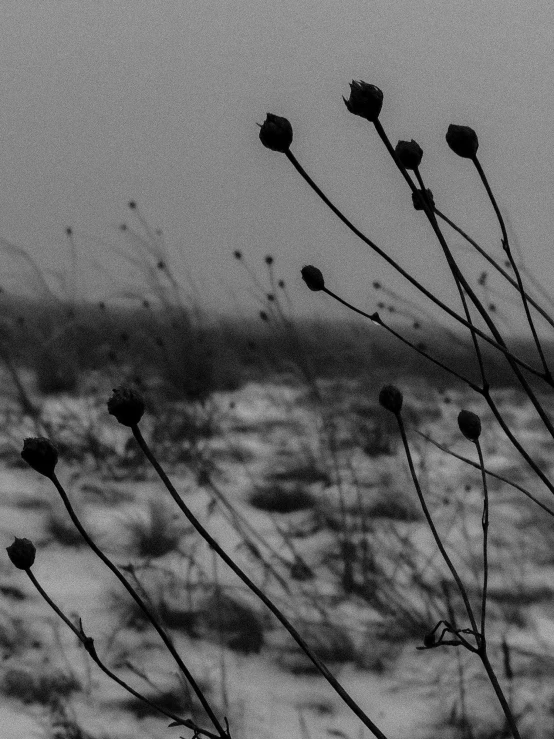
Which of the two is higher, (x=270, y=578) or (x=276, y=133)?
(x=276, y=133)

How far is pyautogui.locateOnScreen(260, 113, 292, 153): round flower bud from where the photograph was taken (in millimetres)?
961

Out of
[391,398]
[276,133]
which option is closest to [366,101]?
[276,133]

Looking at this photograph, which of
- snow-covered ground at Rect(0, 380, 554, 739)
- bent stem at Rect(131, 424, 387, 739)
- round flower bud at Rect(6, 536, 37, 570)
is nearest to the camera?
bent stem at Rect(131, 424, 387, 739)

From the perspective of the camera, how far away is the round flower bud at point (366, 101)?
3.17 ft

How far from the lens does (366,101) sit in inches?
38.1

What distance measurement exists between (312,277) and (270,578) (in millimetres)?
1862

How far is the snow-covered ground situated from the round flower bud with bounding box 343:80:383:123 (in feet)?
2.55

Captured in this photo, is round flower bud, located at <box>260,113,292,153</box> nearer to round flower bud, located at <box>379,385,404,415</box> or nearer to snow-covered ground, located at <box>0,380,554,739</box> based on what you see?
round flower bud, located at <box>379,385,404,415</box>

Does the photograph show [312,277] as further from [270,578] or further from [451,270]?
[270,578]

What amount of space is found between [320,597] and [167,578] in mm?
386

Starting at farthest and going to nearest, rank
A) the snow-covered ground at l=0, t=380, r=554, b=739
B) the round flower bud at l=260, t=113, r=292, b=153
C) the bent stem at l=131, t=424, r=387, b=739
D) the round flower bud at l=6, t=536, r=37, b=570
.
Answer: the snow-covered ground at l=0, t=380, r=554, b=739
the round flower bud at l=6, t=536, r=37, b=570
the round flower bud at l=260, t=113, r=292, b=153
the bent stem at l=131, t=424, r=387, b=739

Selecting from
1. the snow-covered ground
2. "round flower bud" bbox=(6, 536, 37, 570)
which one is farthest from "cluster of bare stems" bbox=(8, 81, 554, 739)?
the snow-covered ground

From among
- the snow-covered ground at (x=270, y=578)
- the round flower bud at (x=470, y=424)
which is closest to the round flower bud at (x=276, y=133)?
the round flower bud at (x=470, y=424)

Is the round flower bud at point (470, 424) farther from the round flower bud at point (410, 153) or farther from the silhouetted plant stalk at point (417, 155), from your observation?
the round flower bud at point (410, 153)
